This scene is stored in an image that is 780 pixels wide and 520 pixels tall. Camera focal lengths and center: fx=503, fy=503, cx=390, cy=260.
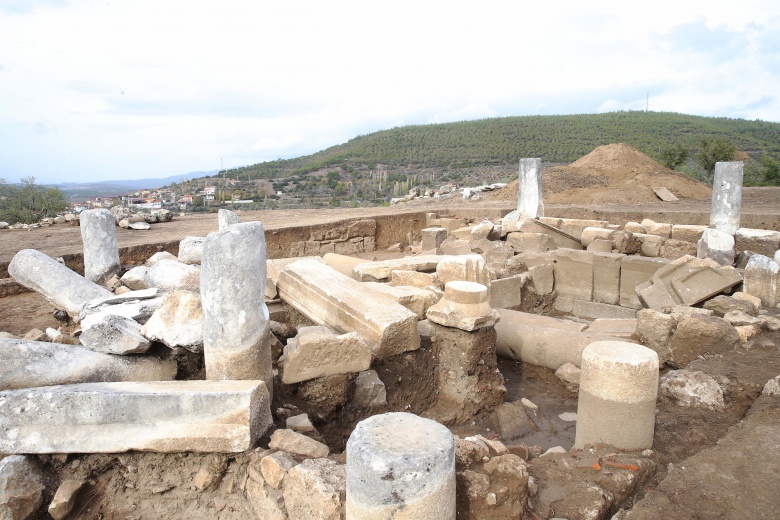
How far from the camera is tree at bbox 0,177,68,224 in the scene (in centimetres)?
1705

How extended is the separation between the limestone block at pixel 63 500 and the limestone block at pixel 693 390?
4888 millimetres

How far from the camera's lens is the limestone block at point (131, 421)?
3.18 metres

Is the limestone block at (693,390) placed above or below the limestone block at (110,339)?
below

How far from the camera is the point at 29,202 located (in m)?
18.8

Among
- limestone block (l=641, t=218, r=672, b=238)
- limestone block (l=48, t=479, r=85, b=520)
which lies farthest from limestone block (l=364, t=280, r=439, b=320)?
limestone block (l=641, t=218, r=672, b=238)

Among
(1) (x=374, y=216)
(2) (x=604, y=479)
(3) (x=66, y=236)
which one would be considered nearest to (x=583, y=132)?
(1) (x=374, y=216)

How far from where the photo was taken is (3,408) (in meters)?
3.13

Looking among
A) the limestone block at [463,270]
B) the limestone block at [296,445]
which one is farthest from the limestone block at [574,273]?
the limestone block at [296,445]

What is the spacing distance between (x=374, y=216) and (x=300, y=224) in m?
2.13

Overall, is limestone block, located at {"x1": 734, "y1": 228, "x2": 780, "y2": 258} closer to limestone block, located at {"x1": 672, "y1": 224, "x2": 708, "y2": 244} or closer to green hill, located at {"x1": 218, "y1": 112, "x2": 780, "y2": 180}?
limestone block, located at {"x1": 672, "y1": 224, "x2": 708, "y2": 244}

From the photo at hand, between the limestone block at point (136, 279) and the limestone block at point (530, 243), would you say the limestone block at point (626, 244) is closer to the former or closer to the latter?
the limestone block at point (530, 243)

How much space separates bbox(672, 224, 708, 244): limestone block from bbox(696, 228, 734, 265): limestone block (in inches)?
27.5

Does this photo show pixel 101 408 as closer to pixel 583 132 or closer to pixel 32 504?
pixel 32 504

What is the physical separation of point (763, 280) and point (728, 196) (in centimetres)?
315
